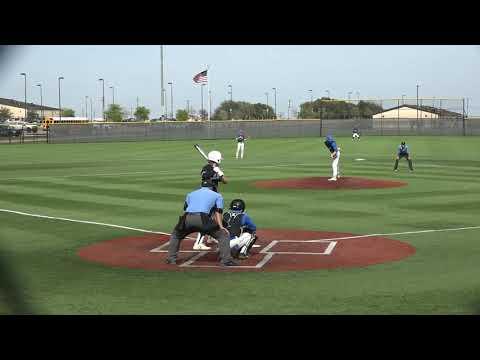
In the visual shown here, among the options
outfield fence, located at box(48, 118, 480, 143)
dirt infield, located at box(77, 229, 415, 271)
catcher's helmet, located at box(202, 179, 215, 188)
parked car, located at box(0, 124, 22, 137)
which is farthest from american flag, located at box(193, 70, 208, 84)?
catcher's helmet, located at box(202, 179, 215, 188)

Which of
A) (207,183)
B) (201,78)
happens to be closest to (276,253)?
(207,183)

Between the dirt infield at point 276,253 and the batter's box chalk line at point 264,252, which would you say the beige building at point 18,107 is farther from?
the batter's box chalk line at point 264,252

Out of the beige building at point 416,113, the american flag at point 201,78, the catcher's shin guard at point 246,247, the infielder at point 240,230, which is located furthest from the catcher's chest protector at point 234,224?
the beige building at point 416,113

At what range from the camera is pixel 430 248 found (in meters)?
12.8

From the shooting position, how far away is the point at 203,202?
10805 mm

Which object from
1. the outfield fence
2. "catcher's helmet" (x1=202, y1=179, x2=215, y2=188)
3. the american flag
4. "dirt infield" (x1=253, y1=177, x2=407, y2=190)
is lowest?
"dirt infield" (x1=253, y1=177, x2=407, y2=190)

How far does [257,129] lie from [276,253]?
67261 mm

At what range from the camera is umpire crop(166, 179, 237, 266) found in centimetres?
1071

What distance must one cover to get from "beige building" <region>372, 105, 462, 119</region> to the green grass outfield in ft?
152

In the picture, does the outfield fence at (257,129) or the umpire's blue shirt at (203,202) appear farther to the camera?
the outfield fence at (257,129)

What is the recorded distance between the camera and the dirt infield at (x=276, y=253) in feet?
36.7

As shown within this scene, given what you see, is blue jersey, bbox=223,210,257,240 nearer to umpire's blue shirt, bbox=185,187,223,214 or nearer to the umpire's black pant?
the umpire's black pant

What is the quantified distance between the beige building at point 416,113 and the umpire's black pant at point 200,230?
72357 millimetres
